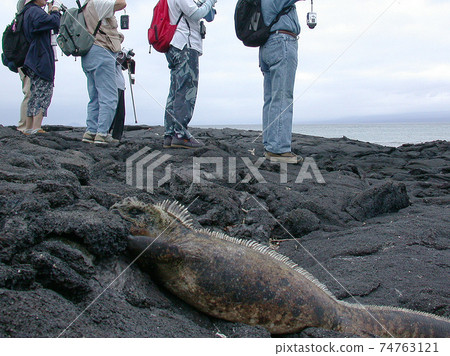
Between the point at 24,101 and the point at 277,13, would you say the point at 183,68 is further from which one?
the point at 24,101

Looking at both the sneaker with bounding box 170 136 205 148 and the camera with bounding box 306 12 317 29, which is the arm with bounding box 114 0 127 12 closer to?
the sneaker with bounding box 170 136 205 148

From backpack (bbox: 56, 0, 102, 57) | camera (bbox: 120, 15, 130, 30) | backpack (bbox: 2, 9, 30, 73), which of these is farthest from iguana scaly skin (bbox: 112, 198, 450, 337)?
backpack (bbox: 2, 9, 30, 73)

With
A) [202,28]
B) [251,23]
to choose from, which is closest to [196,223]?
[251,23]

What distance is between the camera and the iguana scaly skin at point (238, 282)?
6.88 feet

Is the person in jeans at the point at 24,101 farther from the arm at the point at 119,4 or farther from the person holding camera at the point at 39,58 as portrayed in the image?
the arm at the point at 119,4

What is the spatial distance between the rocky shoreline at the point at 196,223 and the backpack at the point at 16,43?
7.08 ft

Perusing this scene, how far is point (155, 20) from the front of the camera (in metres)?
6.20

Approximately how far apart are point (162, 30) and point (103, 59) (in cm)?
108

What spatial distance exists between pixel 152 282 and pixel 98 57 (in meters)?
5.13

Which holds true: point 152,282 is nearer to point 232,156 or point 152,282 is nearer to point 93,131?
point 232,156

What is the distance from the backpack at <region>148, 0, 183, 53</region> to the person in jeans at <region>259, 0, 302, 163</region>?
1.29 m

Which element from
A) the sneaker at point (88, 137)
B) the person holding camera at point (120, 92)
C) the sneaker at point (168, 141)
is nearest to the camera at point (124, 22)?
the person holding camera at point (120, 92)

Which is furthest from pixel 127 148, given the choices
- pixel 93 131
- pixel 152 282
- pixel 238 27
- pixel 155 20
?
pixel 152 282

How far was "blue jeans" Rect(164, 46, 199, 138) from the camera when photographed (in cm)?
616
